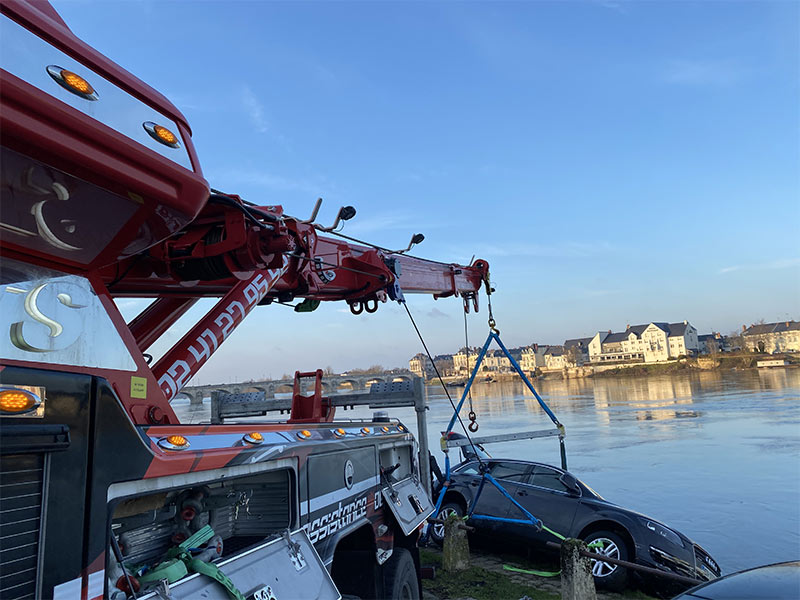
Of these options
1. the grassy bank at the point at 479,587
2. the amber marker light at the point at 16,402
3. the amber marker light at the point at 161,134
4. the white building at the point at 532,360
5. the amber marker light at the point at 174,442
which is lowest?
the grassy bank at the point at 479,587

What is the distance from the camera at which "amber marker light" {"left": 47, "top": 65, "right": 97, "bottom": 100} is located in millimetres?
1823

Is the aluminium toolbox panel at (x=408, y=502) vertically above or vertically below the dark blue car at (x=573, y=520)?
above

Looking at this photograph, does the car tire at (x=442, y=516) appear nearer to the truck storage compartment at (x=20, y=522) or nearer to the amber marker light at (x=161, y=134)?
the amber marker light at (x=161, y=134)

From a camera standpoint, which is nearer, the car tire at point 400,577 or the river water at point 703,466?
the car tire at point 400,577

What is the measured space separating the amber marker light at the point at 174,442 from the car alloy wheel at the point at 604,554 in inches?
232

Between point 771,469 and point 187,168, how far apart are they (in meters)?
15.8

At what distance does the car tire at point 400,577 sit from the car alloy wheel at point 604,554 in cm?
299

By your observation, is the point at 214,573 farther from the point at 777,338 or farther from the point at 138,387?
the point at 777,338

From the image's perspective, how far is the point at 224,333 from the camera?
4328 millimetres

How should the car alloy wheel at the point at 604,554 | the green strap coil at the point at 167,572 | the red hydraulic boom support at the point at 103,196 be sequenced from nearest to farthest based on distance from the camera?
Result: the red hydraulic boom support at the point at 103,196, the green strap coil at the point at 167,572, the car alloy wheel at the point at 604,554

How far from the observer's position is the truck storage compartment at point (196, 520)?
7.06 ft

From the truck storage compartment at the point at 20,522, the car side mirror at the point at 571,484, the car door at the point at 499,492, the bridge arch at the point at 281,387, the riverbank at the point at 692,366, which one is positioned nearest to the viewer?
the truck storage compartment at the point at 20,522

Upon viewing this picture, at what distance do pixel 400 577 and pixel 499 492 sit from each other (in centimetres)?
436

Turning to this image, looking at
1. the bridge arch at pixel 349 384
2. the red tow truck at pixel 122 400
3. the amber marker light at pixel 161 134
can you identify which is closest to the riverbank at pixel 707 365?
the bridge arch at pixel 349 384
